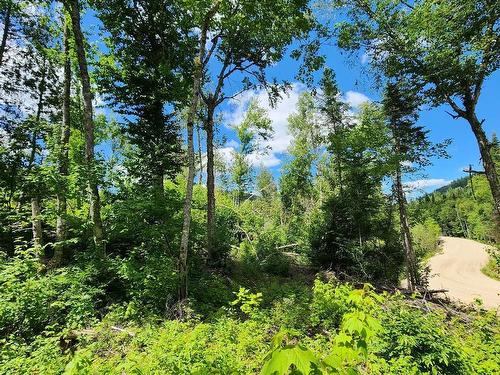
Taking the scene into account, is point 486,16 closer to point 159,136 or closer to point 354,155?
point 354,155

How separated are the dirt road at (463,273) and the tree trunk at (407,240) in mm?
8281

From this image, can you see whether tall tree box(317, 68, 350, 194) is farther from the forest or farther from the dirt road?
the dirt road

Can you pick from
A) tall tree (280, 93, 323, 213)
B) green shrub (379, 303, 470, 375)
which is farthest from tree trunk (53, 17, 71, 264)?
tall tree (280, 93, 323, 213)

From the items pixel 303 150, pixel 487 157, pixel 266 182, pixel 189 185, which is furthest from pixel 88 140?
pixel 266 182

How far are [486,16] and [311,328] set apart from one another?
969 centimetres

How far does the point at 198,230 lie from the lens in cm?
1027

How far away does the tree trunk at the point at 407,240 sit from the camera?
1398cm

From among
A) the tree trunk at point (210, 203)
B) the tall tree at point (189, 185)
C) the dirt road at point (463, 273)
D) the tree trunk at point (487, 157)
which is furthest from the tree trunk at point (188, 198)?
the dirt road at point (463, 273)

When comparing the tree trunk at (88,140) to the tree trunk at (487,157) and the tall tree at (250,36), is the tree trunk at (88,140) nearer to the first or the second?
the tall tree at (250,36)

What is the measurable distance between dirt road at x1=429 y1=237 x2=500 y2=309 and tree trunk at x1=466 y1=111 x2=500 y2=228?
13.7 metres

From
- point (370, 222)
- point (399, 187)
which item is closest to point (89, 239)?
point (370, 222)

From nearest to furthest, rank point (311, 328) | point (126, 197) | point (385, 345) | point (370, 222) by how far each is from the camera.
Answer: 1. point (385, 345)
2. point (311, 328)
3. point (126, 197)
4. point (370, 222)

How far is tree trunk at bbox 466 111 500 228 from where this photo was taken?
920cm

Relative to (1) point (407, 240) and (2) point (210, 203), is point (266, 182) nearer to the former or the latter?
(1) point (407, 240)
